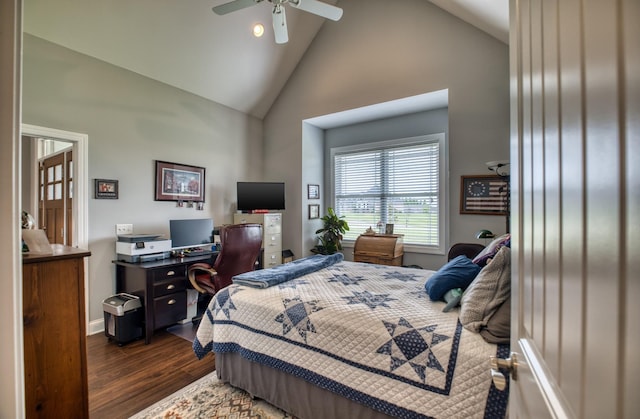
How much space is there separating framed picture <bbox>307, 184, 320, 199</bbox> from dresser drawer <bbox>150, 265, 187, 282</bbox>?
231cm

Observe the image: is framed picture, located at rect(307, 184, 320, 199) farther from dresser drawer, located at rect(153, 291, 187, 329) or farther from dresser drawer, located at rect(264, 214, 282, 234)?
dresser drawer, located at rect(153, 291, 187, 329)

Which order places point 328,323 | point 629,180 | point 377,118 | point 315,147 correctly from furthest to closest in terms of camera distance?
point 315,147, point 377,118, point 328,323, point 629,180

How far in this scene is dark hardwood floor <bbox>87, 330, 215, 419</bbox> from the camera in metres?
1.93

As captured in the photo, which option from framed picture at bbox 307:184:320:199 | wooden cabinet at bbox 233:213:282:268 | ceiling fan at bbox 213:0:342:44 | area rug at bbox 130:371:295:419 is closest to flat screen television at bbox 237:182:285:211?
wooden cabinet at bbox 233:213:282:268

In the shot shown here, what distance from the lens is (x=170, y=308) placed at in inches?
116

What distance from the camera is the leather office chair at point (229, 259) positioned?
2.82 metres

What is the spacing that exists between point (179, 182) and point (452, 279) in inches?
133

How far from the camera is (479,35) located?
3250 millimetres

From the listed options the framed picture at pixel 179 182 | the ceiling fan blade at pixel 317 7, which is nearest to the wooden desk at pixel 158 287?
the framed picture at pixel 179 182

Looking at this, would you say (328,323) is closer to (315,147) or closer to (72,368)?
(72,368)

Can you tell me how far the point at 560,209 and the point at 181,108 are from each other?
166 inches

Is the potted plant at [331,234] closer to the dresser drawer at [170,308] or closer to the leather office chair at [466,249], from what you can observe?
the leather office chair at [466,249]

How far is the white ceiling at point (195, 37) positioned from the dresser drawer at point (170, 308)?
8.40 ft

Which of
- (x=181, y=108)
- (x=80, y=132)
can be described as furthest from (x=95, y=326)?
(x=181, y=108)
